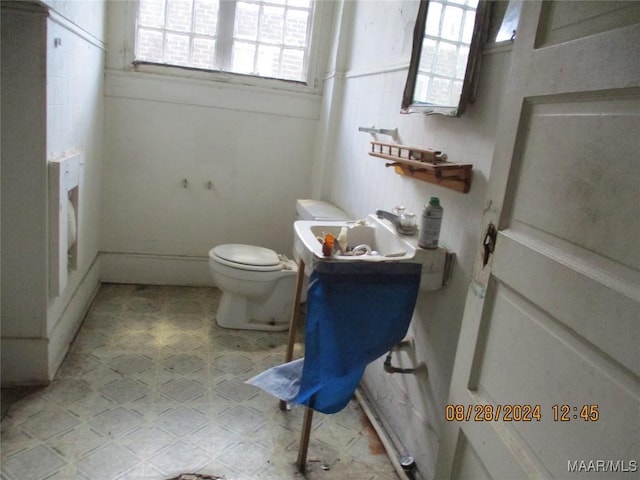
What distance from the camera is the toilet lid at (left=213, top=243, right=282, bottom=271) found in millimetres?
2561

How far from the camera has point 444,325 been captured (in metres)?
1.57

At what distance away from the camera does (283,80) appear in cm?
303

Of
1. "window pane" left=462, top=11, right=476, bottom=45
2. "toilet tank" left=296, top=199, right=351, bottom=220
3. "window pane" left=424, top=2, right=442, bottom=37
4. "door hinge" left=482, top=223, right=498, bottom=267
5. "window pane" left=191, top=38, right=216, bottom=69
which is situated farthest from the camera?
"window pane" left=191, top=38, right=216, bottom=69

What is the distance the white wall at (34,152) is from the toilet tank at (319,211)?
1.18 m

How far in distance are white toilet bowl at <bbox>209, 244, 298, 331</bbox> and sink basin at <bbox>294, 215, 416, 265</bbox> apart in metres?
0.73

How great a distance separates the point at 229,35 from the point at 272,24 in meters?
0.27

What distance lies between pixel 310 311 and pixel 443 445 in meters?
0.52

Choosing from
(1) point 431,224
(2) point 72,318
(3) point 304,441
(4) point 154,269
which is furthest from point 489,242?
(4) point 154,269

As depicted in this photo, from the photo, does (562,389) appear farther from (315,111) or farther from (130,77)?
(130,77)

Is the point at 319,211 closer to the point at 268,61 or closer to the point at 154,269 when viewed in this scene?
the point at 268,61

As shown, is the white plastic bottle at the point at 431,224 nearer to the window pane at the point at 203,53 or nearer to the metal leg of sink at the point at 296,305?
the metal leg of sink at the point at 296,305

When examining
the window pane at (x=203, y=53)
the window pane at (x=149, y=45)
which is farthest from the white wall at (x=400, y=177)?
the window pane at (x=149, y=45)

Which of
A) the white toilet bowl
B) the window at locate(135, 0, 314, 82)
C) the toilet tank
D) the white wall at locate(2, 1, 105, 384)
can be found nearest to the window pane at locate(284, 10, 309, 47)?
the window at locate(135, 0, 314, 82)

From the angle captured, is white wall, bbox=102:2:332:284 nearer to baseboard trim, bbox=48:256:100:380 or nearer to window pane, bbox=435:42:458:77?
baseboard trim, bbox=48:256:100:380
